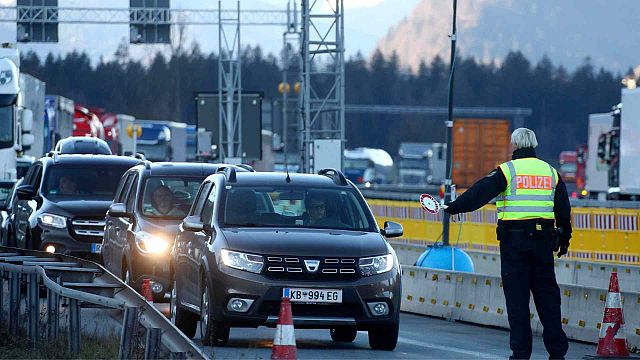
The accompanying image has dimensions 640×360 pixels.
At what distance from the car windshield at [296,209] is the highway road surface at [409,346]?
1.00m

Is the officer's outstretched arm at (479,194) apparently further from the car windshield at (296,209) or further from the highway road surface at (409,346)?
the car windshield at (296,209)

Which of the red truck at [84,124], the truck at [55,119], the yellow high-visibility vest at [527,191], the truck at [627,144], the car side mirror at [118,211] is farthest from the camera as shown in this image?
the red truck at [84,124]

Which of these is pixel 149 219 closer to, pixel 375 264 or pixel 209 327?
pixel 209 327

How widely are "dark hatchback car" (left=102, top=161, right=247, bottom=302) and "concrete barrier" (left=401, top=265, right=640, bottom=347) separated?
10.2 feet

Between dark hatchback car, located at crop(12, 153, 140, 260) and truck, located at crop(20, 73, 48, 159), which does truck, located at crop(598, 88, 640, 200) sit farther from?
dark hatchback car, located at crop(12, 153, 140, 260)

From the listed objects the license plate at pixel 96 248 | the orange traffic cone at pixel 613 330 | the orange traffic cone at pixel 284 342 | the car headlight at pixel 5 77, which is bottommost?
the license plate at pixel 96 248

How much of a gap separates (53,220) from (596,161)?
39.0m

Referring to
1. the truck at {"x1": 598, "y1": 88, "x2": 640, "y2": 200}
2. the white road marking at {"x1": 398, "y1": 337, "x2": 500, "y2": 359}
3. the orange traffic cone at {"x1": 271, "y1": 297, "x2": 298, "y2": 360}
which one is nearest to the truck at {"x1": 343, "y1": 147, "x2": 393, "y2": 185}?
the truck at {"x1": 598, "y1": 88, "x2": 640, "y2": 200}

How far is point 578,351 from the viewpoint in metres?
14.8

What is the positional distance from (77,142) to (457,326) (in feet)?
64.4

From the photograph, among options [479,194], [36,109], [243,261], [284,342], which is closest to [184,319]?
[243,261]

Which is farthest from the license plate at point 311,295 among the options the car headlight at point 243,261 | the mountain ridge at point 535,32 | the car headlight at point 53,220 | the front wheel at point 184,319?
the mountain ridge at point 535,32

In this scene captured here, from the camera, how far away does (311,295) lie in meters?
12.6

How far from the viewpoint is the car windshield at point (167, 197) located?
17562 millimetres
